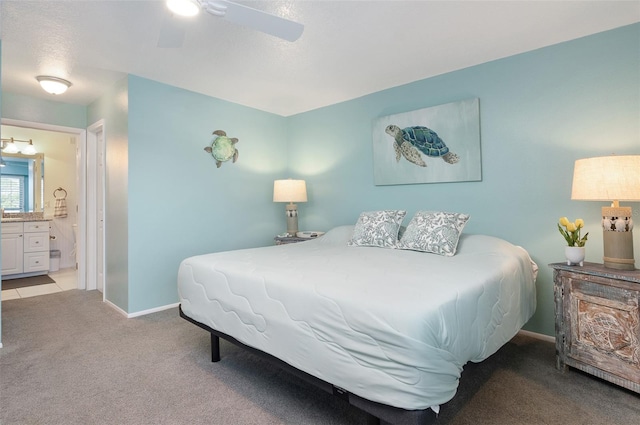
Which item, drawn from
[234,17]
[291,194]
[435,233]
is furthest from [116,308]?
[435,233]

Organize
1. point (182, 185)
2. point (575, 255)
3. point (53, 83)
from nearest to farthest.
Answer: point (575, 255)
point (53, 83)
point (182, 185)

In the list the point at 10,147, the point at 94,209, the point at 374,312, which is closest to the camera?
the point at 374,312

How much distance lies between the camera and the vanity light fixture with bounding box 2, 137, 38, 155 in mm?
5250

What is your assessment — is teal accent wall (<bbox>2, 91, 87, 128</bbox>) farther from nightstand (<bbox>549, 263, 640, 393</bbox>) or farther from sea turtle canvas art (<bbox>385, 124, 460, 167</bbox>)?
nightstand (<bbox>549, 263, 640, 393</bbox>)

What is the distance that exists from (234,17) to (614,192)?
Result: 2.43 metres

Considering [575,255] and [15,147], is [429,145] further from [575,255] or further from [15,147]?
[15,147]

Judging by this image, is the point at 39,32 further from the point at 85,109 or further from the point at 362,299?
the point at 362,299

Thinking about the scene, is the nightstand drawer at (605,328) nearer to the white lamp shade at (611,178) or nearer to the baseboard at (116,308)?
the white lamp shade at (611,178)

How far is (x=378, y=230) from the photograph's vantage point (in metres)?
2.96

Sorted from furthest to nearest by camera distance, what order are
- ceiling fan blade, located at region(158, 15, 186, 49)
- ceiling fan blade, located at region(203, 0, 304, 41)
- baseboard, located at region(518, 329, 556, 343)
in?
baseboard, located at region(518, 329, 556, 343) < ceiling fan blade, located at region(158, 15, 186, 49) < ceiling fan blade, located at region(203, 0, 304, 41)

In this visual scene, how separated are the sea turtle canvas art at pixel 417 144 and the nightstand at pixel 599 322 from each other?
1428mm

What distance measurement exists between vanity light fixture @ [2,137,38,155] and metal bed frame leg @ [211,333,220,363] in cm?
562

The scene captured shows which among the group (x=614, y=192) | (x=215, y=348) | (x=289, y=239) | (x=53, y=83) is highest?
(x=53, y=83)

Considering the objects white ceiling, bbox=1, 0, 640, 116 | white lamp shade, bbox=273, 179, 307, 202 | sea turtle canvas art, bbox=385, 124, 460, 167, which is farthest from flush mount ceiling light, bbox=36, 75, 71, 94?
sea turtle canvas art, bbox=385, 124, 460, 167
